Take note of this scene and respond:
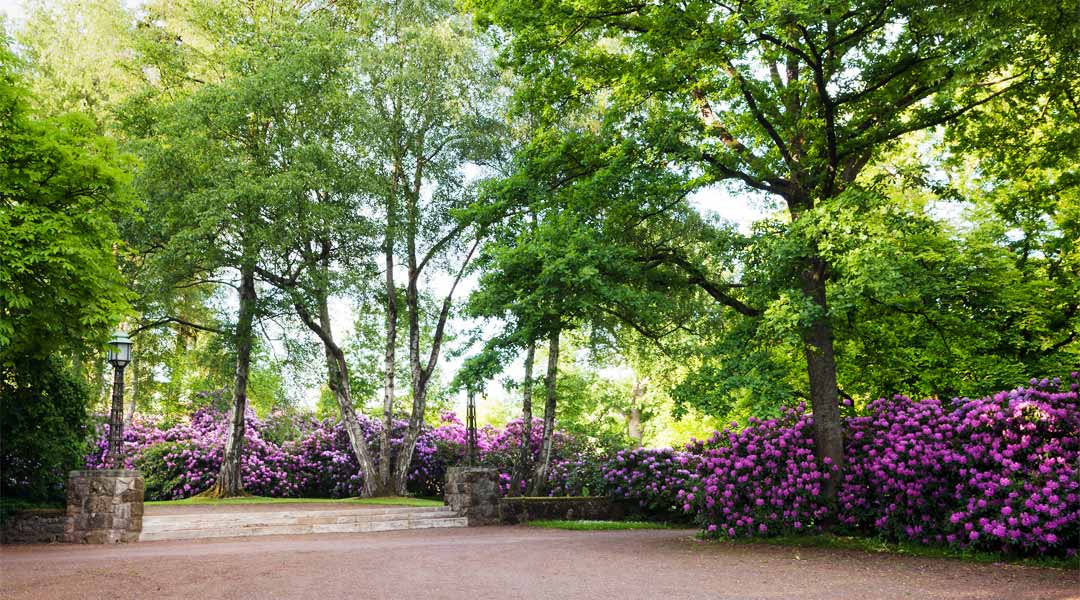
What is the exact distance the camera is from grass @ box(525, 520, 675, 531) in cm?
1499

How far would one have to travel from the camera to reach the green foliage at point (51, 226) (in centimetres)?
1088

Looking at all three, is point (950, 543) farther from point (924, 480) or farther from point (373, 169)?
point (373, 169)

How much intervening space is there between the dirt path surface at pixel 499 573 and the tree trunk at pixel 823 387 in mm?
1494

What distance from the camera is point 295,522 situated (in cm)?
1346

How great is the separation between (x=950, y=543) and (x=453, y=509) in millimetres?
8964

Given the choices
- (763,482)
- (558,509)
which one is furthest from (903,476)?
(558,509)

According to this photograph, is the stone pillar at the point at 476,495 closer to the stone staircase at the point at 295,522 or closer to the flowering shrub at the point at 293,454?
the stone staircase at the point at 295,522

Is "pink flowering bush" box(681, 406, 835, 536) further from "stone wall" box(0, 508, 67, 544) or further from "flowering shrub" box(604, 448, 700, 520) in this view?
"stone wall" box(0, 508, 67, 544)

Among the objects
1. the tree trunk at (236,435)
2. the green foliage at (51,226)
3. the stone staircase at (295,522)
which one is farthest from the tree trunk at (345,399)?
the green foliage at (51,226)

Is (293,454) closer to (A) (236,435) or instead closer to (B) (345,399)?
(A) (236,435)

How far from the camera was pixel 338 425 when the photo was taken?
22.6 m

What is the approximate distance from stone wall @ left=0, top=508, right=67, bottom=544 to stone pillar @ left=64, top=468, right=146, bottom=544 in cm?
15

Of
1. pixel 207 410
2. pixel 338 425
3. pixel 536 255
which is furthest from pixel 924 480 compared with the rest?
pixel 207 410

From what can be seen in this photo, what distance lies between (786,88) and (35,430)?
40.9 ft
